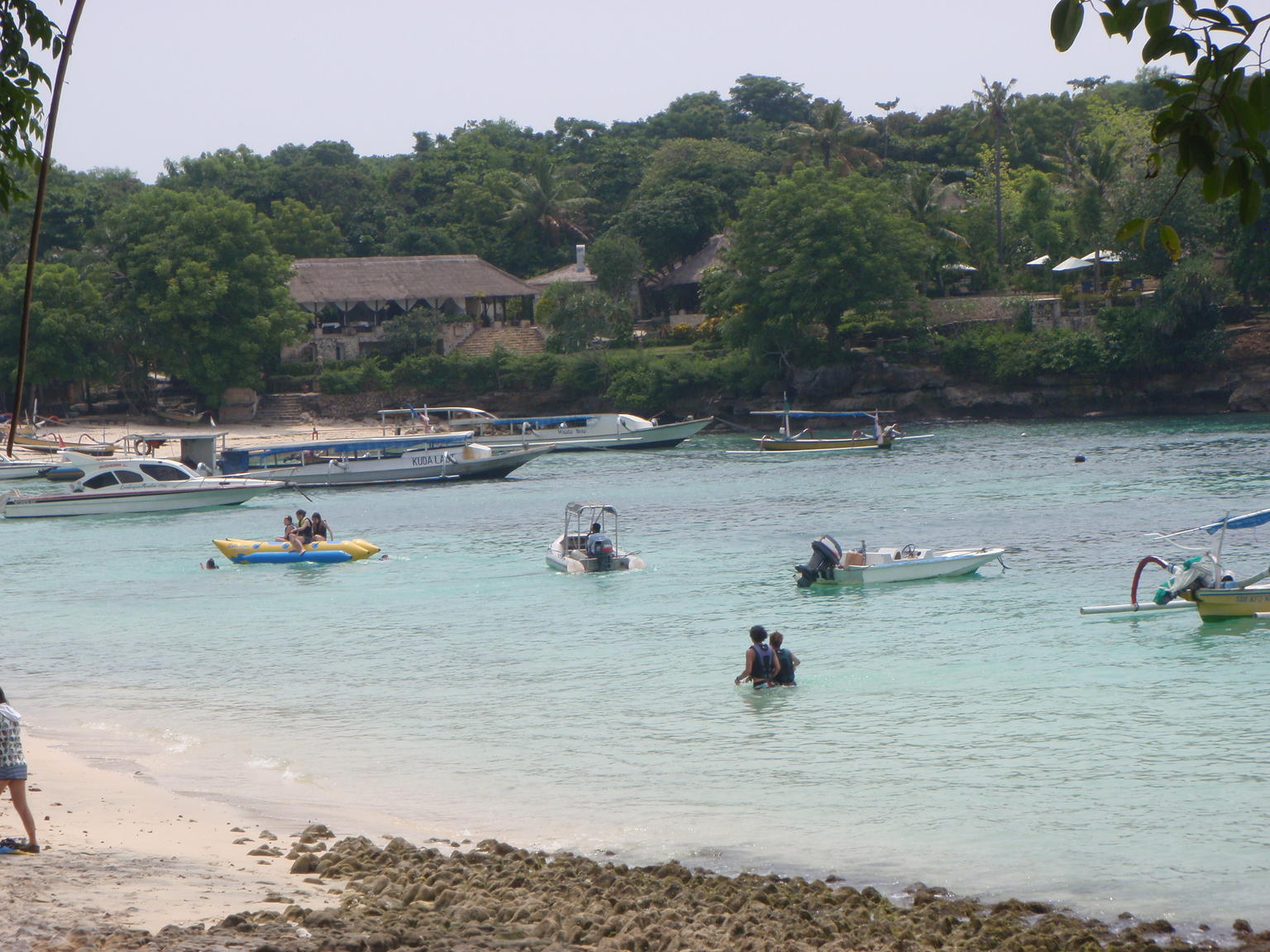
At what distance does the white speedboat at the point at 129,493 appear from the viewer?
4391cm

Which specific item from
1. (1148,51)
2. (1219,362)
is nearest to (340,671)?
(1148,51)

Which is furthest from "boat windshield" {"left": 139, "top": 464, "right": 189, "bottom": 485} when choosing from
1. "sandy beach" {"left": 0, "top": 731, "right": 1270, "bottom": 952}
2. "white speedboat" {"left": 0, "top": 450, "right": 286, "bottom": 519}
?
"sandy beach" {"left": 0, "top": 731, "right": 1270, "bottom": 952}

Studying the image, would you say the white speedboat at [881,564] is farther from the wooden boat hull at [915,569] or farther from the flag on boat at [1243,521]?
the flag on boat at [1243,521]

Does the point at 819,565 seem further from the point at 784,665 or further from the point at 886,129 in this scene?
the point at 886,129

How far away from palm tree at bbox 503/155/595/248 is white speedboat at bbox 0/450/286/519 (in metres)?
44.3

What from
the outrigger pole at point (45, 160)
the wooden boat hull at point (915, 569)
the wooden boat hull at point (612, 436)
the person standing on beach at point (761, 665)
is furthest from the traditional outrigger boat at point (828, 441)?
the outrigger pole at point (45, 160)

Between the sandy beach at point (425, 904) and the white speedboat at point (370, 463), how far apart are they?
41822 mm

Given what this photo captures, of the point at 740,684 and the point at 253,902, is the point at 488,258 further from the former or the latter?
the point at 253,902

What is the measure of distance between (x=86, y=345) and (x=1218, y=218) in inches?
2206

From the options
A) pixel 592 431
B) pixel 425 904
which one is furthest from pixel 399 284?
pixel 425 904

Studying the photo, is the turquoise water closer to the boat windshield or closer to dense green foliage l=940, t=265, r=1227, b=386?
the boat windshield

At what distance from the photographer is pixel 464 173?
93.9m

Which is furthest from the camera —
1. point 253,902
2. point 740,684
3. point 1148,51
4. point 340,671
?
point 340,671

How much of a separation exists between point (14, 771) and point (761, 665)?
10143 millimetres
